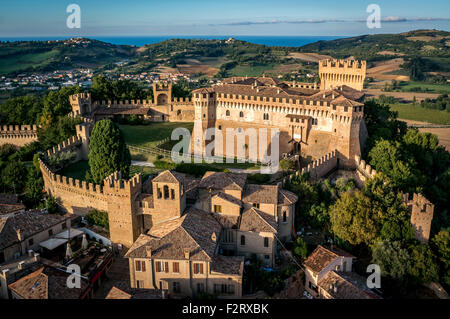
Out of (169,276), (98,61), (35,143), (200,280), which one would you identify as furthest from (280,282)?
(98,61)

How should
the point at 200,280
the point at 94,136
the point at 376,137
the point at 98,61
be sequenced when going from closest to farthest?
1. the point at 200,280
2. the point at 94,136
3. the point at 376,137
4. the point at 98,61

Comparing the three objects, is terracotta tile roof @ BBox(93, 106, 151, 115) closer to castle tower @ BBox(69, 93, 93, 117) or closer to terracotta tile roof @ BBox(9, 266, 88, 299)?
castle tower @ BBox(69, 93, 93, 117)

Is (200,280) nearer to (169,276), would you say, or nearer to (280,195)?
(169,276)

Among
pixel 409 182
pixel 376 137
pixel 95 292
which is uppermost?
pixel 376 137

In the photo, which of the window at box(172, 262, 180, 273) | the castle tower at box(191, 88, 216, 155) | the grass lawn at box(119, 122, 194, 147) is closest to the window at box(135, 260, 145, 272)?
the window at box(172, 262, 180, 273)

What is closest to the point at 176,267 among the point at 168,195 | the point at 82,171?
the point at 168,195

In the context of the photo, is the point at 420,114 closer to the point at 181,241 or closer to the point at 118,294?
the point at 181,241

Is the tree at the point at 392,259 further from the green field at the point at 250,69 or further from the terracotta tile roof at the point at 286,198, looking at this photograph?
the green field at the point at 250,69
